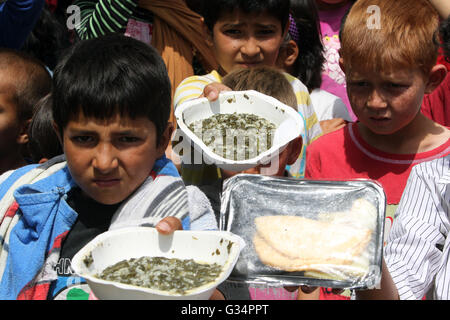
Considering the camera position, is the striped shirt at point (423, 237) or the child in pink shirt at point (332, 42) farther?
the child in pink shirt at point (332, 42)

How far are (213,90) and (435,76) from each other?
953mm

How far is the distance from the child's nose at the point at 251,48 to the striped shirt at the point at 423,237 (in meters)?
1.03

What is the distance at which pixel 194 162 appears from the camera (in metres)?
2.34

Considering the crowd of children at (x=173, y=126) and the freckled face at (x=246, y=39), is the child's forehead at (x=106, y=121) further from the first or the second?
the freckled face at (x=246, y=39)

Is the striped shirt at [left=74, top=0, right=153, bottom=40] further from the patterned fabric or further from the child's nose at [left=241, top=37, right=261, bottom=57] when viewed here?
the patterned fabric

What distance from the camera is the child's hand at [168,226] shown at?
158 cm

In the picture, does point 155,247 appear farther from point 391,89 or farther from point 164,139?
point 391,89

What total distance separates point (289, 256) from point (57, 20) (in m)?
3.16

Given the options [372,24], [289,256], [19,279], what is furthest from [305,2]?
[19,279]

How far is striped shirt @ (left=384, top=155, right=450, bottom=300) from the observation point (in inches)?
68.7

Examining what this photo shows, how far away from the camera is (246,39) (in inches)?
104

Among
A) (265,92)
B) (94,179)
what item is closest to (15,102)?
(94,179)

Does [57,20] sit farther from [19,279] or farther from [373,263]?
[373,263]

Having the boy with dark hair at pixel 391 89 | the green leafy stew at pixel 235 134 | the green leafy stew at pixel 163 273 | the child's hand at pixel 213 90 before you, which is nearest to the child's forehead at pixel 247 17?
the boy with dark hair at pixel 391 89
